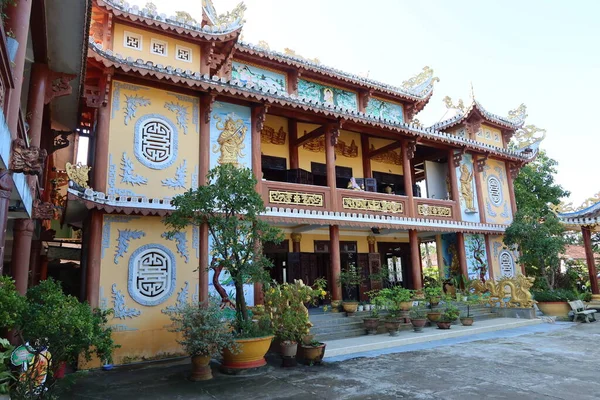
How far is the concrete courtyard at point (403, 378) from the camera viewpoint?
527 cm

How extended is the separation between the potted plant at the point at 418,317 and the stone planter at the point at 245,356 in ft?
14.7

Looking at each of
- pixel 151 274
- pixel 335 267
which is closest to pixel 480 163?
pixel 335 267

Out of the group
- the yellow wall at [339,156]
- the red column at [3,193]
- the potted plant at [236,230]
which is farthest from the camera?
the yellow wall at [339,156]

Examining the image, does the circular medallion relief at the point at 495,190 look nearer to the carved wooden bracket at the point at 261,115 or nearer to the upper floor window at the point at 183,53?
the carved wooden bracket at the point at 261,115

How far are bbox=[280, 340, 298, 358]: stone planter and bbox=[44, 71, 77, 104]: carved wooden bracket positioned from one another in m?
5.49

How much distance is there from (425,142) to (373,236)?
351 centimetres

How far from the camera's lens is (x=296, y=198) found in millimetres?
10055

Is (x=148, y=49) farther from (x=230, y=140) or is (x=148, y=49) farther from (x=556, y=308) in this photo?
(x=556, y=308)

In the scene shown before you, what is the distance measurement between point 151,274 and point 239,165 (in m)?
3.11

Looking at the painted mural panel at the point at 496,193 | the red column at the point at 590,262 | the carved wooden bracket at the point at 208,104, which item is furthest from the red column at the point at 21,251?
the red column at the point at 590,262

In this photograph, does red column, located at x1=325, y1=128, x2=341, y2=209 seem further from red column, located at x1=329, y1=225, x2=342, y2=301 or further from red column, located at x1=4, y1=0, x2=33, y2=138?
red column, located at x1=4, y1=0, x2=33, y2=138

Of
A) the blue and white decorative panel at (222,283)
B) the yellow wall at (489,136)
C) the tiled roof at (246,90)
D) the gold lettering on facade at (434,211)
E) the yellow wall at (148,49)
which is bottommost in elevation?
the blue and white decorative panel at (222,283)

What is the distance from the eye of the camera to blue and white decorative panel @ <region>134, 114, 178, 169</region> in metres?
8.53

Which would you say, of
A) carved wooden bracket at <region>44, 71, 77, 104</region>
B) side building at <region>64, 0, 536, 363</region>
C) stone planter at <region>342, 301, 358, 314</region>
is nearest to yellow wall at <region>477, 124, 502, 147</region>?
side building at <region>64, 0, 536, 363</region>
